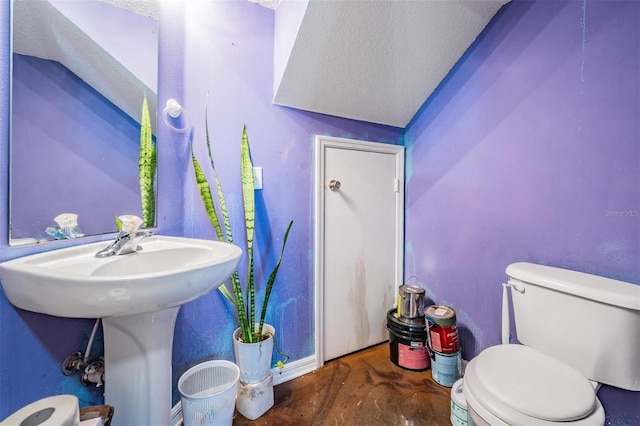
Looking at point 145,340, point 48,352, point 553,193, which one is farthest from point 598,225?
point 48,352

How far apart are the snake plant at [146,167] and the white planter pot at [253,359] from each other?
2.38 ft

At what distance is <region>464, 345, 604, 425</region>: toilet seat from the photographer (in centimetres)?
75

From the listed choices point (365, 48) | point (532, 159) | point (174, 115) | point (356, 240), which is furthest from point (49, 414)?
point (532, 159)

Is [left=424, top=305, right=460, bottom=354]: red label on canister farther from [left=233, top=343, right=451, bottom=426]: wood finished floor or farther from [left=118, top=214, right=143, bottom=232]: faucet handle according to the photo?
[left=118, top=214, right=143, bottom=232]: faucet handle

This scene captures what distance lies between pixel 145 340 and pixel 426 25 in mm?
1875

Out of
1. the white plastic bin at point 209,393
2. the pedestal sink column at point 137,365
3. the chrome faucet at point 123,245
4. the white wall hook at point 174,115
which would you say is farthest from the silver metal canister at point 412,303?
the white wall hook at point 174,115

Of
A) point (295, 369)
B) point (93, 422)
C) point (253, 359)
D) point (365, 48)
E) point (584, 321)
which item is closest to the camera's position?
point (93, 422)

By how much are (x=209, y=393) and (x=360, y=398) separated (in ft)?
2.56

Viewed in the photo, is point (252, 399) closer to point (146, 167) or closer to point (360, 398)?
point (360, 398)

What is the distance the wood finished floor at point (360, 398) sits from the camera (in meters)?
1.24

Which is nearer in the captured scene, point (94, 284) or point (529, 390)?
point (94, 284)

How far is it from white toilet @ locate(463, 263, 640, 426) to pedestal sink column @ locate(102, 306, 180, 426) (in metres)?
1.08

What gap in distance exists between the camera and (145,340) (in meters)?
0.84

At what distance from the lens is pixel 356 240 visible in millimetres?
1753
